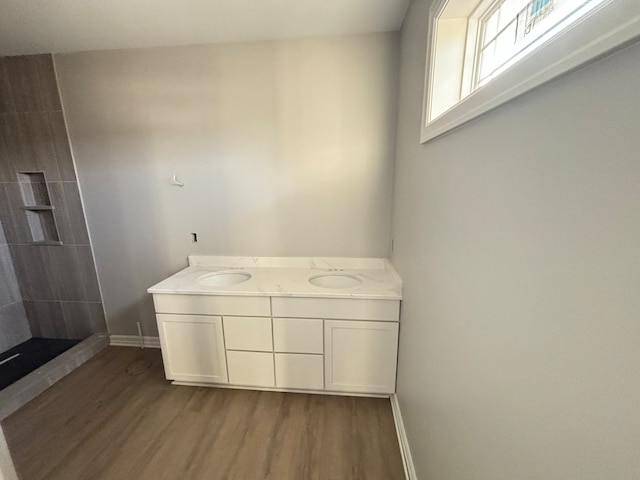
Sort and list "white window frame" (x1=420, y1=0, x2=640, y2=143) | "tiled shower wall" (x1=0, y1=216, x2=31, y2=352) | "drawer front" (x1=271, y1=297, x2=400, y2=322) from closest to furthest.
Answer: "white window frame" (x1=420, y1=0, x2=640, y2=143)
"drawer front" (x1=271, y1=297, x2=400, y2=322)
"tiled shower wall" (x1=0, y1=216, x2=31, y2=352)

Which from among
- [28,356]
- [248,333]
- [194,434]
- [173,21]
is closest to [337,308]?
[248,333]

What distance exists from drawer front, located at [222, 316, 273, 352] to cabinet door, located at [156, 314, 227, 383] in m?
0.07

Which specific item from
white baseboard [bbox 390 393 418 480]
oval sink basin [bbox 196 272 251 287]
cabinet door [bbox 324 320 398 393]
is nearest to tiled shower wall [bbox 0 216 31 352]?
oval sink basin [bbox 196 272 251 287]

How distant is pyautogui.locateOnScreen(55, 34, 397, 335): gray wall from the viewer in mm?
2039

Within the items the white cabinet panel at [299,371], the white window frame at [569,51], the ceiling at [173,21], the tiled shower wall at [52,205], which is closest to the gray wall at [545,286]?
the white window frame at [569,51]

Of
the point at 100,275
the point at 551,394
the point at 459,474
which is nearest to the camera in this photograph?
the point at 551,394

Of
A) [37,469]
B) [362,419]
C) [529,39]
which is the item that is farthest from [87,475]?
[529,39]

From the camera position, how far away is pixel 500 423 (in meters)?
0.63

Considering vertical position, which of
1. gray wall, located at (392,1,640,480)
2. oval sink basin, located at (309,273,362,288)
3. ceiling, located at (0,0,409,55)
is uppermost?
ceiling, located at (0,0,409,55)

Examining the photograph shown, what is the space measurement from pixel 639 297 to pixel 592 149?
21 cm

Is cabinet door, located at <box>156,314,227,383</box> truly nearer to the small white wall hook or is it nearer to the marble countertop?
the marble countertop

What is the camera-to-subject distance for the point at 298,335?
188cm

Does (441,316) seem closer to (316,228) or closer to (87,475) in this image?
(316,228)

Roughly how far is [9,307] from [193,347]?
82.2 inches
